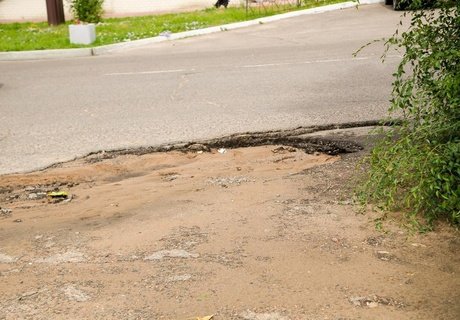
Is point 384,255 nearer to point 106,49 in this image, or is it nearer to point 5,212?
point 5,212

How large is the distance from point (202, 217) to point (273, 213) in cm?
47

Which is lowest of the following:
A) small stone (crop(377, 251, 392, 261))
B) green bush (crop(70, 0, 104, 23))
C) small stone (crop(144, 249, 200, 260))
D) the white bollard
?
small stone (crop(377, 251, 392, 261))

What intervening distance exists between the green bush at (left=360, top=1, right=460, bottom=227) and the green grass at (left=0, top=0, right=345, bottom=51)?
11016mm

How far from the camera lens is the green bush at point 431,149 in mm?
4020

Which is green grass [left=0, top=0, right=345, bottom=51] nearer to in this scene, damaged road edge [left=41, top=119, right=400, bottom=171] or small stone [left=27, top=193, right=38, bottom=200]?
damaged road edge [left=41, top=119, right=400, bottom=171]

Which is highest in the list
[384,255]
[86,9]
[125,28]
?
[86,9]

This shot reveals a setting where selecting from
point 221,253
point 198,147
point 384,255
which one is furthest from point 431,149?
point 198,147

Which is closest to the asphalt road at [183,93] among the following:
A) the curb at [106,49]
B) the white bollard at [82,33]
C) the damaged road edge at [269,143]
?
the damaged road edge at [269,143]

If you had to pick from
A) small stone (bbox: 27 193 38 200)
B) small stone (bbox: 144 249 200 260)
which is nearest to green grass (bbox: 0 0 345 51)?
small stone (bbox: 27 193 38 200)

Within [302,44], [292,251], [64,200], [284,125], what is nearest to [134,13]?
[302,44]

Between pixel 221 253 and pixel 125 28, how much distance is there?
1364 cm

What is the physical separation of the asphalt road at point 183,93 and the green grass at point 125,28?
1.39 metres

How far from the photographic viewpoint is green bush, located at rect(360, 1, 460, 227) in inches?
158

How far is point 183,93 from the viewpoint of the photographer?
9188mm
